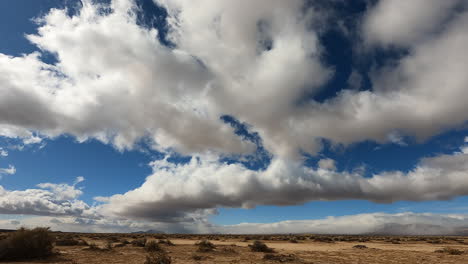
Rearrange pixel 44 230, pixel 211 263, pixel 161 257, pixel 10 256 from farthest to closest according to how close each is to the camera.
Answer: pixel 44 230 < pixel 211 263 < pixel 10 256 < pixel 161 257

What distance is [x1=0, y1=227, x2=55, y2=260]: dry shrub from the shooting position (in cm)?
1906

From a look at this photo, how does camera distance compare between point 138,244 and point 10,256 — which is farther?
point 138,244

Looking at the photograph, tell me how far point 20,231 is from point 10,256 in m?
1.99

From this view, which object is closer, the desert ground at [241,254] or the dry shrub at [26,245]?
the dry shrub at [26,245]

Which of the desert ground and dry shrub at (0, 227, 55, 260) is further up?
dry shrub at (0, 227, 55, 260)

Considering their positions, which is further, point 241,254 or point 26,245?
point 241,254

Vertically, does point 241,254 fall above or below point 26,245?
below

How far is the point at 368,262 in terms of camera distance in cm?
2255

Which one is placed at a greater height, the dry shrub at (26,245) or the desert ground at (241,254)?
the dry shrub at (26,245)

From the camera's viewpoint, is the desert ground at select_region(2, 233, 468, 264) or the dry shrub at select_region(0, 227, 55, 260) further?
the desert ground at select_region(2, 233, 468, 264)

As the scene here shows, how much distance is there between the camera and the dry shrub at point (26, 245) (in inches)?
750

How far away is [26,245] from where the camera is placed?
777 inches

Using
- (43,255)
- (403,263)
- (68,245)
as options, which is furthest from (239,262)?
(68,245)

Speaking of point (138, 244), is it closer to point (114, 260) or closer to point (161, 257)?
point (114, 260)
